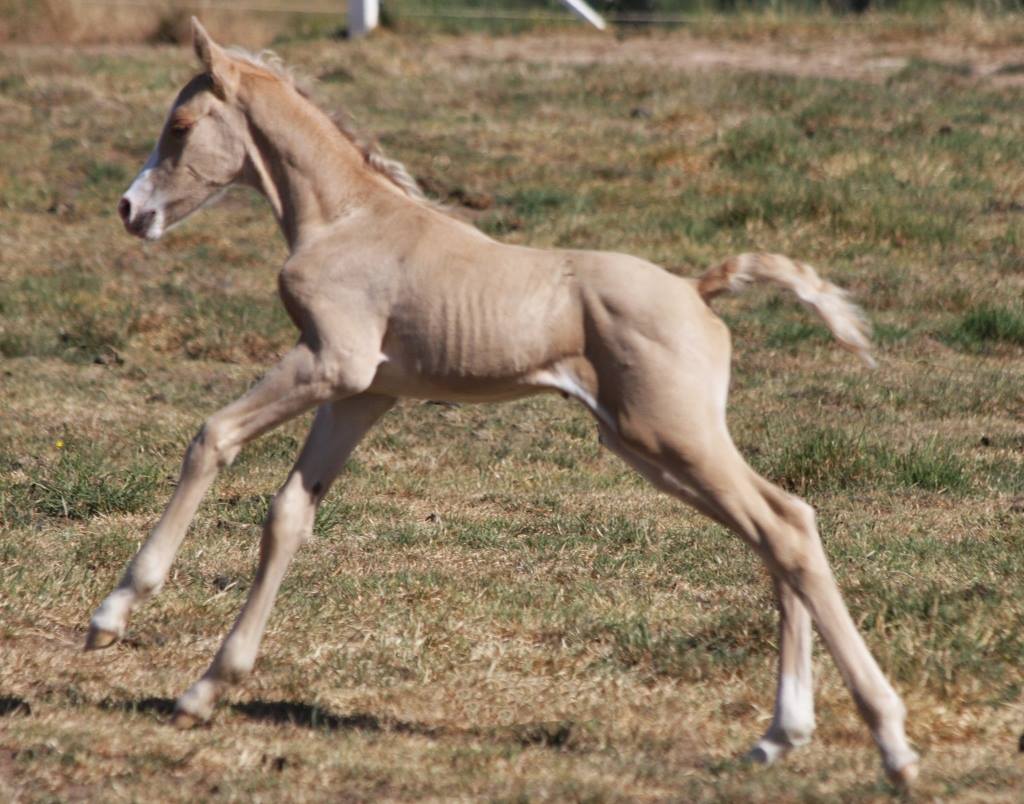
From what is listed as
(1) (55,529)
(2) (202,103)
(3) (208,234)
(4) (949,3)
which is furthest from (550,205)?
(4) (949,3)

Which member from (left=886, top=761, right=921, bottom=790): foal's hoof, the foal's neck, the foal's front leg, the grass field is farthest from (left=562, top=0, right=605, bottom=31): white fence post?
(left=886, top=761, right=921, bottom=790): foal's hoof

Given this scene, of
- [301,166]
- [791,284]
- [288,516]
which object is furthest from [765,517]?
[301,166]

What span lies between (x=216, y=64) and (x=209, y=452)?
1146 millimetres

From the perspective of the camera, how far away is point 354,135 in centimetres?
517

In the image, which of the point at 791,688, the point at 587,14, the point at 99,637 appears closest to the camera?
the point at 791,688

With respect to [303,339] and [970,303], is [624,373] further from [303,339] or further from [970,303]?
[970,303]

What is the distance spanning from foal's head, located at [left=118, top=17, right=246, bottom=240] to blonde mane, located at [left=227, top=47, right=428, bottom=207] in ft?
0.47

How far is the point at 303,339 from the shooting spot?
474 cm

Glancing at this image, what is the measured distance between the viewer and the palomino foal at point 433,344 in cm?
442

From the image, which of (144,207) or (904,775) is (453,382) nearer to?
(144,207)

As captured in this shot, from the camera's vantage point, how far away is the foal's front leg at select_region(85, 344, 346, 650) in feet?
15.4

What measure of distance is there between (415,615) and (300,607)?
39 cm

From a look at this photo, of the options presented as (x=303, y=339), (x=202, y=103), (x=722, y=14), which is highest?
(x=202, y=103)

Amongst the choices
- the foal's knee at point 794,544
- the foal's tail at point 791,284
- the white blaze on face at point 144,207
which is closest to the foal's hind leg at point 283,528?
the white blaze on face at point 144,207
